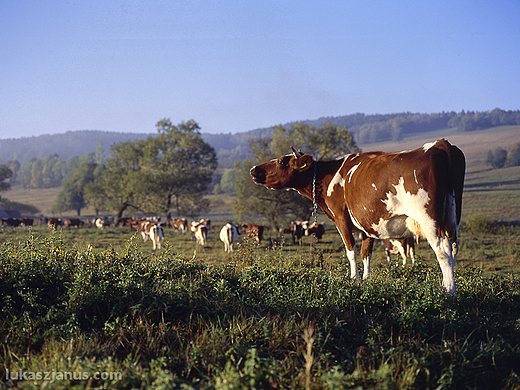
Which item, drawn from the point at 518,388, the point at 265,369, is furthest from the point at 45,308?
the point at 518,388

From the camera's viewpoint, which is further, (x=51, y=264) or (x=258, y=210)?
(x=258, y=210)

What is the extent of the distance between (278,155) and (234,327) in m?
27.8

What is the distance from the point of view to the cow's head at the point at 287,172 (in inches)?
276

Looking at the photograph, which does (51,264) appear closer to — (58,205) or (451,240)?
(451,240)

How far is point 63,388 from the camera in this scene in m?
2.79

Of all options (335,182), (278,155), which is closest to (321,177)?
(335,182)

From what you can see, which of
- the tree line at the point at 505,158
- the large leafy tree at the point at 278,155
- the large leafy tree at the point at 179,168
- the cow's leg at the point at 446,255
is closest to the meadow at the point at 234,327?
the cow's leg at the point at 446,255

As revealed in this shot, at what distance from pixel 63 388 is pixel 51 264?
2.88m

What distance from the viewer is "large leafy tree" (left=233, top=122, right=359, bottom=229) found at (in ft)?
101

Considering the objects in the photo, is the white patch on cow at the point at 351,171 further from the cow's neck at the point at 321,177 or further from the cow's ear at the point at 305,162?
the cow's ear at the point at 305,162

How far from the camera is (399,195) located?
17.8ft

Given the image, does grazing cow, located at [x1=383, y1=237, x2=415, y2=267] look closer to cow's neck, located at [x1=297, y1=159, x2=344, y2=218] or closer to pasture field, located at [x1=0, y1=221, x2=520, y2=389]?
cow's neck, located at [x1=297, y1=159, x2=344, y2=218]

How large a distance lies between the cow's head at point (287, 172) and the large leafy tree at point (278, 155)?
22824 mm

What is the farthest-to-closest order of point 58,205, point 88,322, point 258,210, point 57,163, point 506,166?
point 57,163, point 506,166, point 58,205, point 258,210, point 88,322
